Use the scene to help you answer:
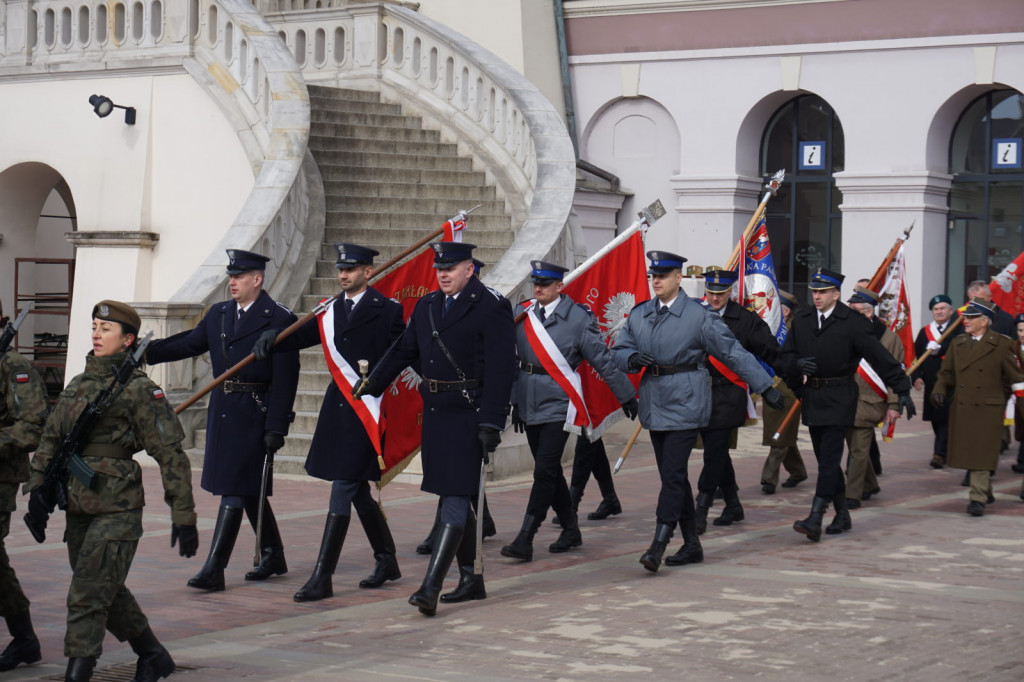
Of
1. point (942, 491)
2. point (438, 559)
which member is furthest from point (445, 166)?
point (438, 559)

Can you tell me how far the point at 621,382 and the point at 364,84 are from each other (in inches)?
381

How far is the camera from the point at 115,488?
6496 millimetres

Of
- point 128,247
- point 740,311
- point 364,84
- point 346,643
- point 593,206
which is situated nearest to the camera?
point 346,643

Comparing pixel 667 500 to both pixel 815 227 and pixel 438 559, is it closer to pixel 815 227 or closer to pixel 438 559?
pixel 438 559

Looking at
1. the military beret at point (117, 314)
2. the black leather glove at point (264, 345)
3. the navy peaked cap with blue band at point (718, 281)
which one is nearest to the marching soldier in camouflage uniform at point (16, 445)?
the military beret at point (117, 314)

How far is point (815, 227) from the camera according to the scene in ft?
75.3

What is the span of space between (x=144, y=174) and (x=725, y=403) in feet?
28.6

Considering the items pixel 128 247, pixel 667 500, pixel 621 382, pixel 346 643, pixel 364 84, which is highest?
pixel 364 84

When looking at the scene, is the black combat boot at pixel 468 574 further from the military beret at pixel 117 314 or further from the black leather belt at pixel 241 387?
the military beret at pixel 117 314

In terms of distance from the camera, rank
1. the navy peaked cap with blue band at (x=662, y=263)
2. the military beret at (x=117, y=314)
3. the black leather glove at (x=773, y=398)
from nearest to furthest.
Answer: the military beret at (x=117, y=314) < the black leather glove at (x=773, y=398) < the navy peaked cap with blue band at (x=662, y=263)

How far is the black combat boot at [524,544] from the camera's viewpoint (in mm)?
9594

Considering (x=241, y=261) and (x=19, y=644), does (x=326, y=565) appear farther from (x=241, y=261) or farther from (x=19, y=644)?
(x=19, y=644)

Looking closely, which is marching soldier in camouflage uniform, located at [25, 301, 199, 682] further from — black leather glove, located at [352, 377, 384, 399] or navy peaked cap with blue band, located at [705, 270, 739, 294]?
navy peaked cap with blue band, located at [705, 270, 739, 294]

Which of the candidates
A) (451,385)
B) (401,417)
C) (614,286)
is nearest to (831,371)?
(614,286)
